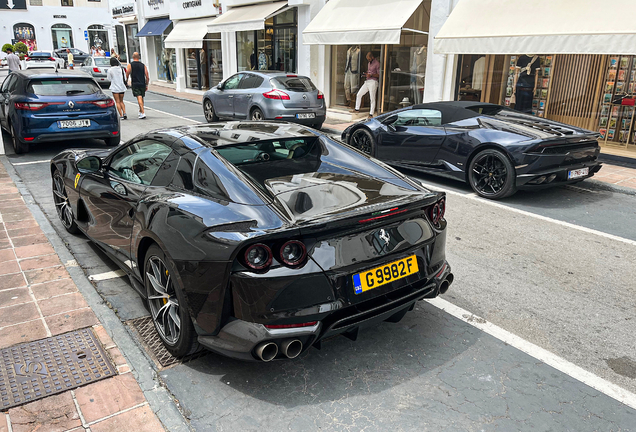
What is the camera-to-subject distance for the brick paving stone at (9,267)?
4590mm

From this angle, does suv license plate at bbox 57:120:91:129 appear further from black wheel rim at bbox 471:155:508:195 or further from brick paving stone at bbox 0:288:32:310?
black wheel rim at bbox 471:155:508:195

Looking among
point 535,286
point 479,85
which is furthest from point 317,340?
point 479,85

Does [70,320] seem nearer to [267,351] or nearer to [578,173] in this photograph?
[267,351]

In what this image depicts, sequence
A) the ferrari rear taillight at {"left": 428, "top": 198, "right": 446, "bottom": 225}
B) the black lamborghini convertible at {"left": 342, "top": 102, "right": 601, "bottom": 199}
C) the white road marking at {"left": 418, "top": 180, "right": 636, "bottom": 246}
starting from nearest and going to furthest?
the ferrari rear taillight at {"left": 428, "top": 198, "right": 446, "bottom": 225}
the white road marking at {"left": 418, "top": 180, "right": 636, "bottom": 246}
the black lamborghini convertible at {"left": 342, "top": 102, "right": 601, "bottom": 199}

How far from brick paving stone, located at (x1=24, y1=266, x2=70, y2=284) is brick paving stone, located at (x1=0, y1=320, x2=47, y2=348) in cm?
79

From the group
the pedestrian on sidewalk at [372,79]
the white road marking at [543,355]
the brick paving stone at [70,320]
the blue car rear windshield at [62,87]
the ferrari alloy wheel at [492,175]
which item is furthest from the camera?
the pedestrian on sidewalk at [372,79]

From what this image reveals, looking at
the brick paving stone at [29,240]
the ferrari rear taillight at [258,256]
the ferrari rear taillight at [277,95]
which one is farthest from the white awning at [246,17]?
the ferrari rear taillight at [258,256]

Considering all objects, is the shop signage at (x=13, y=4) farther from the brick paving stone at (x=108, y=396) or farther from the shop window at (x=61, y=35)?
the brick paving stone at (x=108, y=396)

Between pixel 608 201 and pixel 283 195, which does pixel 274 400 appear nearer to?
pixel 283 195

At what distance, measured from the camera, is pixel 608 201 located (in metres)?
7.61

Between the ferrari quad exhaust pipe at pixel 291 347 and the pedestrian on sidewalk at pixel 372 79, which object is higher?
the pedestrian on sidewalk at pixel 372 79

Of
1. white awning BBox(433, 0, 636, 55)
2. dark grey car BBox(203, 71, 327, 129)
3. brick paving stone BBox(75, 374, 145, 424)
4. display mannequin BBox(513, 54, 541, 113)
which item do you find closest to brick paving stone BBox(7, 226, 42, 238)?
brick paving stone BBox(75, 374, 145, 424)

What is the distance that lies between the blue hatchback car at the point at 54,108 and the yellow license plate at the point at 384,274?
8.54 metres

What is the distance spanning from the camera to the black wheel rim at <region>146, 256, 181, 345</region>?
3.31 metres
